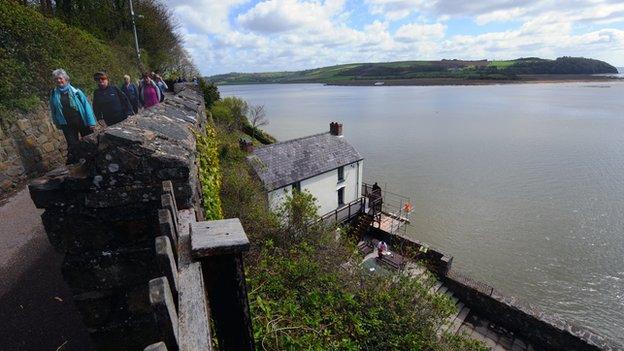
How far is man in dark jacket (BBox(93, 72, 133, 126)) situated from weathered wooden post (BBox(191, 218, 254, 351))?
557 centimetres

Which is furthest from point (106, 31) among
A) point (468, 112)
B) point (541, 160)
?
point (468, 112)

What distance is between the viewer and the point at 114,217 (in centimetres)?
296

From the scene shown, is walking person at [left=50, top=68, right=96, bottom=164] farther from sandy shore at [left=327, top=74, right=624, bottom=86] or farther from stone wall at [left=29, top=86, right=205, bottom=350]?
sandy shore at [left=327, top=74, right=624, bottom=86]

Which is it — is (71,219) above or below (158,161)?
below

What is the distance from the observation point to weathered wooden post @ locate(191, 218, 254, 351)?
1895 millimetres

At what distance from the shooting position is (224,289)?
204 centimetres

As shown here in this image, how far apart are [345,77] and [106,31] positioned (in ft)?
540

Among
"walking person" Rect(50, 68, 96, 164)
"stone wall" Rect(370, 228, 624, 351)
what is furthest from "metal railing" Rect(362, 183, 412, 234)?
"walking person" Rect(50, 68, 96, 164)

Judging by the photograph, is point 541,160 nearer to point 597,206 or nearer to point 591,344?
point 597,206

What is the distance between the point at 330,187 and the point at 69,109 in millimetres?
16990

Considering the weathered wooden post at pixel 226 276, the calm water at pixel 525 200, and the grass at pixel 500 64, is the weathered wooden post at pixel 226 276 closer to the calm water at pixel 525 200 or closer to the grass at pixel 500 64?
the calm water at pixel 525 200

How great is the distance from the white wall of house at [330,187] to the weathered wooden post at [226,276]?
1670 centimetres

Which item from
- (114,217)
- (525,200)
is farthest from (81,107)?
(525,200)

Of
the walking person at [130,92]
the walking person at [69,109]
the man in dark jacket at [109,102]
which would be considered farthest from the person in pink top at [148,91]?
the walking person at [69,109]
